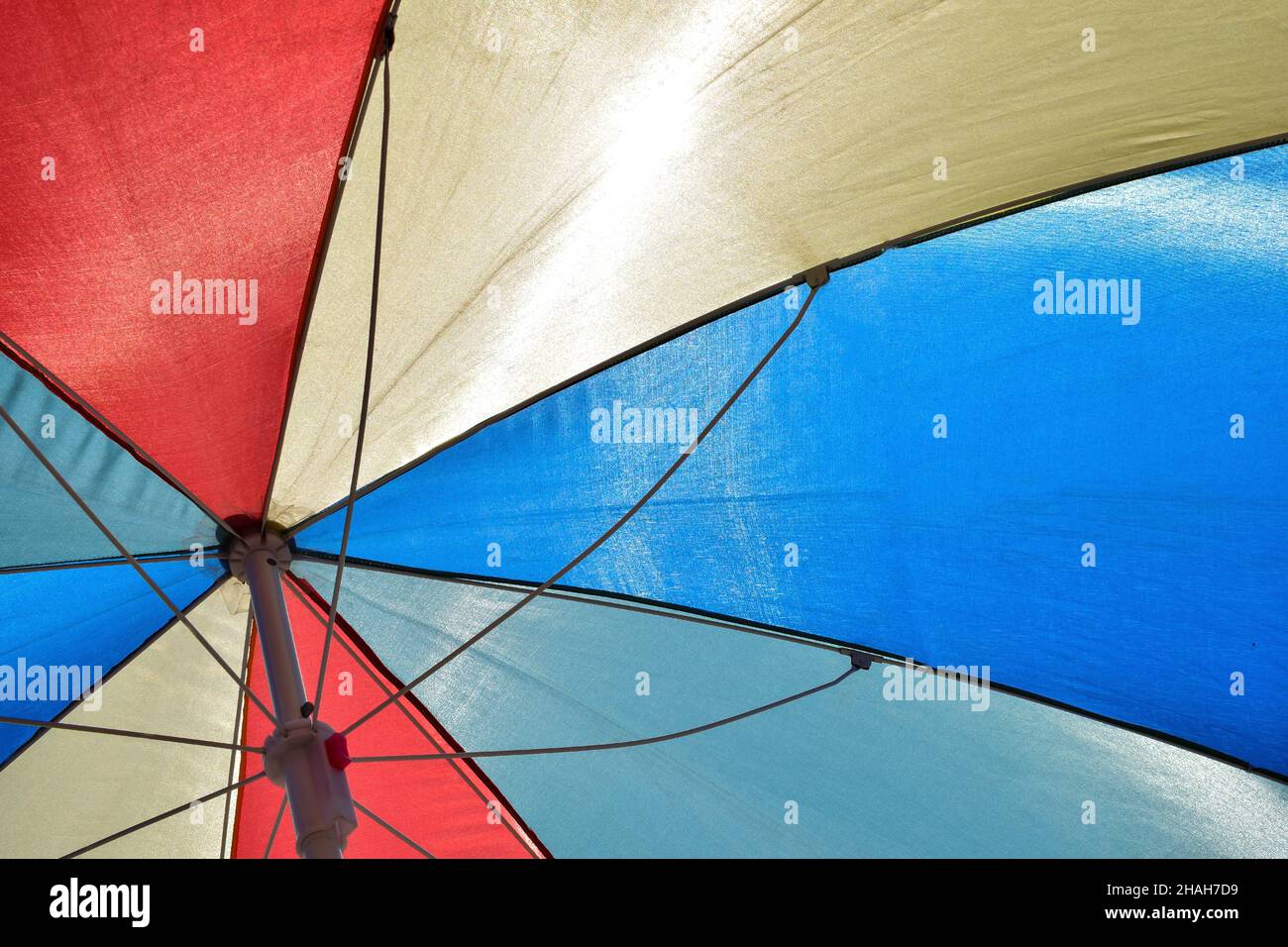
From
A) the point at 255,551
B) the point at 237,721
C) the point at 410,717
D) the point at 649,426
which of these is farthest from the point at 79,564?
the point at 649,426

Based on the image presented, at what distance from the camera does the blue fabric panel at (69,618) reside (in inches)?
124

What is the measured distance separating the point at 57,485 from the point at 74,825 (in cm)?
114

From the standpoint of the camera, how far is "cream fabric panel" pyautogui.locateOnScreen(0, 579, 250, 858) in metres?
3.38

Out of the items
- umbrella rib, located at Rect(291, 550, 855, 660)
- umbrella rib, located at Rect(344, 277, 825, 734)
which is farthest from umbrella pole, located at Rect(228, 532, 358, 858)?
umbrella rib, located at Rect(291, 550, 855, 660)

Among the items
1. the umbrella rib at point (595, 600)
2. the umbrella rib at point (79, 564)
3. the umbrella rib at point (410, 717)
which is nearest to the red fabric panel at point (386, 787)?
the umbrella rib at point (410, 717)

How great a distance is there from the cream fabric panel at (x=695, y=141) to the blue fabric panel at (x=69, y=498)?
411mm

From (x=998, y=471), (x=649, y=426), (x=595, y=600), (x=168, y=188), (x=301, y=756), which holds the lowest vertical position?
(x=301, y=756)

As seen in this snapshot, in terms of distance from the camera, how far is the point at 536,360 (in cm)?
295

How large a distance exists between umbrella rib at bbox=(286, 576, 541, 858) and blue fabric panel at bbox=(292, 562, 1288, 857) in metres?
0.05

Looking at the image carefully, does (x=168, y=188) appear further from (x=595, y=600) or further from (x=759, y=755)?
(x=759, y=755)

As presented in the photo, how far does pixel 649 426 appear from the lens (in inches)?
120

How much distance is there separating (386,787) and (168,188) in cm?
193

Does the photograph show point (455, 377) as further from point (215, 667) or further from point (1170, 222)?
point (1170, 222)

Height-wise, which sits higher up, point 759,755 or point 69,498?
point 69,498
